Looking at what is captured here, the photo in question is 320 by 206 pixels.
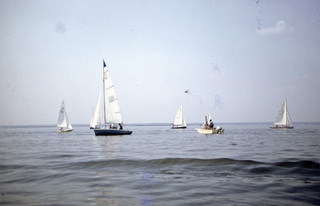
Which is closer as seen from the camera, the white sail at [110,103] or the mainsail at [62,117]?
the white sail at [110,103]

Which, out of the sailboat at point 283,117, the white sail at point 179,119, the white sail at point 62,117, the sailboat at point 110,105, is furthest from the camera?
the white sail at point 179,119

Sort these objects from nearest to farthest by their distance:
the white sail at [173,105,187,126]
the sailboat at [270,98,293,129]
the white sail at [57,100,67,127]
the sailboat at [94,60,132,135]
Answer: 1. the sailboat at [94,60,132,135]
2. the white sail at [57,100,67,127]
3. the sailboat at [270,98,293,129]
4. the white sail at [173,105,187,126]

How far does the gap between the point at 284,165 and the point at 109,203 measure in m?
10.9

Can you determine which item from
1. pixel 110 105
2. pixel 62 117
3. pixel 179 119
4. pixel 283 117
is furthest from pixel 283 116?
pixel 62 117

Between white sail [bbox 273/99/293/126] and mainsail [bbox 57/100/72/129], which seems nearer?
mainsail [bbox 57/100/72/129]

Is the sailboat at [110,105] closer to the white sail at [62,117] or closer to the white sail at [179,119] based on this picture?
the white sail at [62,117]

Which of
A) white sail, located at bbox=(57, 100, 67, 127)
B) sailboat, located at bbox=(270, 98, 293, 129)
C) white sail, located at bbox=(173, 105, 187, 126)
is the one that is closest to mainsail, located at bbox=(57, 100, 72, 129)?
white sail, located at bbox=(57, 100, 67, 127)

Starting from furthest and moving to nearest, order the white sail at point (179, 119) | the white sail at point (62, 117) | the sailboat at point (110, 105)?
the white sail at point (179, 119) < the white sail at point (62, 117) < the sailboat at point (110, 105)

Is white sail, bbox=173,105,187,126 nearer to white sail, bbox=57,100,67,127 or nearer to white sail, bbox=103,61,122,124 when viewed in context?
white sail, bbox=57,100,67,127

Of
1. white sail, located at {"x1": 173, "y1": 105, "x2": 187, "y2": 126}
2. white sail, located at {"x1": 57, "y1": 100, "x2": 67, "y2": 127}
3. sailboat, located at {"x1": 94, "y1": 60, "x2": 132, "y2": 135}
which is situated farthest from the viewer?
white sail, located at {"x1": 173, "y1": 105, "x2": 187, "y2": 126}

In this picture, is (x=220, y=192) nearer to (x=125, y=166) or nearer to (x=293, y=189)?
(x=293, y=189)

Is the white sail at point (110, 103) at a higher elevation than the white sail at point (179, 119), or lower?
higher

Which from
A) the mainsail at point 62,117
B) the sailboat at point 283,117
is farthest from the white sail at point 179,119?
the mainsail at point 62,117

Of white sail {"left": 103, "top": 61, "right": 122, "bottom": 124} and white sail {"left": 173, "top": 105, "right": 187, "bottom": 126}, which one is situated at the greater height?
white sail {"left": 103, "top": 61, "right": 122, "bottom": 124}
